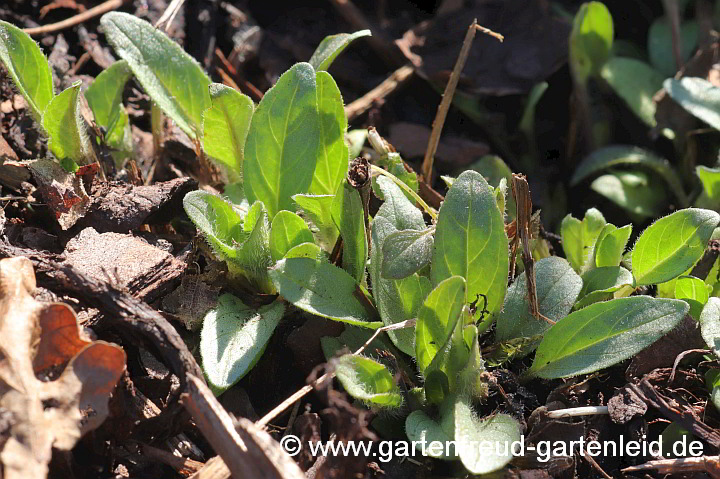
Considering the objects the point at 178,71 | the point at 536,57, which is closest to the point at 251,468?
the point at 178,71

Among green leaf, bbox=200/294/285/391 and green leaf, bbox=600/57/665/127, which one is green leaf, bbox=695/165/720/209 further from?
green leaf, bbox=200/294/285/391

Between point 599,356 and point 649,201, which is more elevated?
point 599,356

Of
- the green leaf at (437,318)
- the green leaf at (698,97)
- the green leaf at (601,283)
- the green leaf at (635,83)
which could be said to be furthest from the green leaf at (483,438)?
the green leaf at (635,83)

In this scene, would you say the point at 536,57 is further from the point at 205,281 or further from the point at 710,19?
the point at 205,281

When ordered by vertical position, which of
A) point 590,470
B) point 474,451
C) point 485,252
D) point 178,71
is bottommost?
point 590,470

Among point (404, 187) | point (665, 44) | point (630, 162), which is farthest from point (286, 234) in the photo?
point (665, 44)

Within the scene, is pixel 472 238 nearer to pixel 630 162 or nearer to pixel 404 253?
pixel 404 253

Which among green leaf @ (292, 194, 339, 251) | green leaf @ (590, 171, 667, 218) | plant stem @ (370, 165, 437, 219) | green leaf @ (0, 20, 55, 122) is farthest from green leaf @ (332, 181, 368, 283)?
green leaf @ (590, 171, 667, 218)
